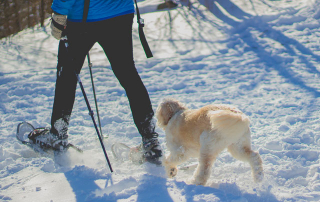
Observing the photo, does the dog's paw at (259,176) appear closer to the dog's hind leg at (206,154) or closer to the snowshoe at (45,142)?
the dog's hind leg at (206,154)

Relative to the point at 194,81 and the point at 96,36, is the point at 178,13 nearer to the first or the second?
the point at 194,81

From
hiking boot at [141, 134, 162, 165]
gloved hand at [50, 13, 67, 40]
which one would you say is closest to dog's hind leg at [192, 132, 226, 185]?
hiking boot at [141, 134, 162, 165]

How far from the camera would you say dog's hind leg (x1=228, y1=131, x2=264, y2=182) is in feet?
9.08

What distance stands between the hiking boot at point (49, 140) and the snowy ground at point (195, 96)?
14cm

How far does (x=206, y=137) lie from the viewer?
8.86 ft

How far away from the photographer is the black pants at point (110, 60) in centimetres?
289

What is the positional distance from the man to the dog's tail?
2.44 feet

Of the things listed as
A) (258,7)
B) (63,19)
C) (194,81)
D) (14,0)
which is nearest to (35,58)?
(14,0)

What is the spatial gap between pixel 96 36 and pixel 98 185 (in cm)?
128

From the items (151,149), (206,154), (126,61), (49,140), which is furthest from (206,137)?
(49,140)

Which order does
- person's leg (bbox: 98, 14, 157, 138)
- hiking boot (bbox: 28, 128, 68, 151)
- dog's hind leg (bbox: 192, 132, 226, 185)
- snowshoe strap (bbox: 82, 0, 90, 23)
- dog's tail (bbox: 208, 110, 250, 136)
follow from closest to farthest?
dog's tail (bbox: 208, 110, 250, 136) → dog's hind leg (bbox: 192, 132, 226, 185) → snowshoe strap (bbox: 82, 0, 90, 23) → person's leg (bbox: 98, 14, 157, 138) → hiking boot (bbox: 28, 128, 68, 151)

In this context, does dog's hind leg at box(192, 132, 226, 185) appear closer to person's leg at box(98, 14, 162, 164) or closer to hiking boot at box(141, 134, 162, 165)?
hiking boot at box(141, 134, 162, 165)

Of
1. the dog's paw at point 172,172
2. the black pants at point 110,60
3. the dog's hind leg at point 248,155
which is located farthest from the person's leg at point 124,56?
the dog's hind leg at point 248,155

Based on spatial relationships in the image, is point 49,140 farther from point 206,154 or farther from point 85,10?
point 206,154
